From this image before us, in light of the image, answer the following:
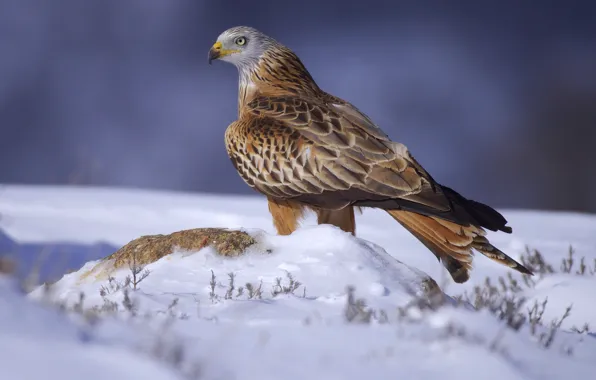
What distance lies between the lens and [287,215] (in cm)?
687

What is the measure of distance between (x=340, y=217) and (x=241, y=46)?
2137mm

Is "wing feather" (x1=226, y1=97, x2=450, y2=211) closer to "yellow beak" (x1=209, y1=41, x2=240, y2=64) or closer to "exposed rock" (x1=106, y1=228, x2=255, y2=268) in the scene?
"exposed rock" (x1=106, y1=228, x2=255, y2=268)

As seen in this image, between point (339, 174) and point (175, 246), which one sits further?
point (339, 174)

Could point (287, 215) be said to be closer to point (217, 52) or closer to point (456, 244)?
point (456, 244)

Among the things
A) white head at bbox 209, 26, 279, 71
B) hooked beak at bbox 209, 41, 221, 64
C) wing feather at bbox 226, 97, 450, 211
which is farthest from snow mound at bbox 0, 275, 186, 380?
hooked beak at bbox 209, 41, 221, 64

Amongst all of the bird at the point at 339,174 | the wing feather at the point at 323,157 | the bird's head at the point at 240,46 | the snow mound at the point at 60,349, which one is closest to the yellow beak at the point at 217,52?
the bird's head at the point at 240,46

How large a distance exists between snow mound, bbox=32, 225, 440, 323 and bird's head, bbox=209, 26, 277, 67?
93.3 inches

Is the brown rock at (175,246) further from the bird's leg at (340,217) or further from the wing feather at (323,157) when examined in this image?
the bird's leg at (340,217)

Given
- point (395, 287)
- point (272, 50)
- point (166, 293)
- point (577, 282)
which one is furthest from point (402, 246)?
point (166, 293)

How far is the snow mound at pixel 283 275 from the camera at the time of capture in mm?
4645

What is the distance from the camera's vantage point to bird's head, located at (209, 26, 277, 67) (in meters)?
7.80

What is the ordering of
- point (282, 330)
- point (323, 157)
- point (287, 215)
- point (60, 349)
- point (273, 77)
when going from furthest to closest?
point (273, 77)
point (287, 215)
point (323, 157)
point (282, 330)
point (60, 349)

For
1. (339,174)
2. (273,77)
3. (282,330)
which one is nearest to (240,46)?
(273,77)

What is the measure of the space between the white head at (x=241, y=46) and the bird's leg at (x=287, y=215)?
1591 mm
